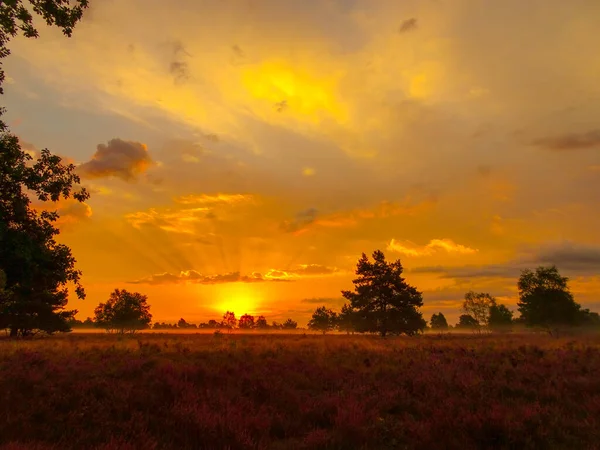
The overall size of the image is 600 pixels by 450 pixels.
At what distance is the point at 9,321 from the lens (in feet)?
127

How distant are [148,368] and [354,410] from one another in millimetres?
7653

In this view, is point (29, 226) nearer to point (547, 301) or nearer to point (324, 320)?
point (547, 301)

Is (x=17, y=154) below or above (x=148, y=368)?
above

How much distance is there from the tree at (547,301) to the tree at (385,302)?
21650 mm

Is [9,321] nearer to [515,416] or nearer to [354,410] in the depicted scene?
[354,410]

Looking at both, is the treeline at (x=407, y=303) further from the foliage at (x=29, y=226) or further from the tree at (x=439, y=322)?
the tree at (x=439, y=322)

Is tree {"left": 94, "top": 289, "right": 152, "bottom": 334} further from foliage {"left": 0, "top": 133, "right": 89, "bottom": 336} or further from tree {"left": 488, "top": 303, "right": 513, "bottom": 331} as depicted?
tree {"left": 488, "top": 303, "right": 513, "bottom": 331}

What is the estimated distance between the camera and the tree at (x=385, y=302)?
43.7 metres

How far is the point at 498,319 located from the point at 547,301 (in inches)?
2529

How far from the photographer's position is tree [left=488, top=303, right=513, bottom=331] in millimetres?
108812

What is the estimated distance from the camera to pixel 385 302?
44719 millimetres

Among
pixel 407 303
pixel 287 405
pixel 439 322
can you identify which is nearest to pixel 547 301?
pixel 407 303

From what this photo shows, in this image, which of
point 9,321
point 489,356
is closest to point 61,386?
point 489,356

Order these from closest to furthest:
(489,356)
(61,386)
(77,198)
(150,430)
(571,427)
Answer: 1. (150,430)
2. (571,427)
3. (61,386)
4. (77,198)
5. (489,356)
